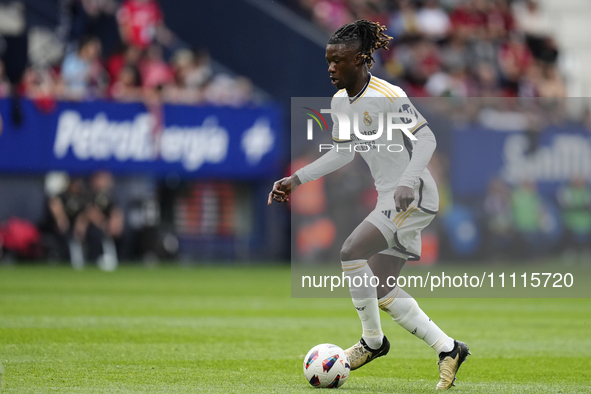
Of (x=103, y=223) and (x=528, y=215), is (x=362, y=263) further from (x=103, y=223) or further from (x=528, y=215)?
(x=528, y=215)

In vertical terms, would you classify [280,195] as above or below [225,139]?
below

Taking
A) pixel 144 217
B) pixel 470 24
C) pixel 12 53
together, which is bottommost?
pixel 144 217

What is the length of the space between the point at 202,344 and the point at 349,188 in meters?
9.80

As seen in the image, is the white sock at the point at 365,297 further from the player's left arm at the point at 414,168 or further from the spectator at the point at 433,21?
the spectator at the point at 433,21

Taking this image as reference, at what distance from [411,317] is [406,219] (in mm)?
648

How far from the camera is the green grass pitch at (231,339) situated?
6.05m

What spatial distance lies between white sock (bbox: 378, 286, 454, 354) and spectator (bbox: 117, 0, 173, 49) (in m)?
12.7

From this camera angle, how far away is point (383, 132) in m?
5.92

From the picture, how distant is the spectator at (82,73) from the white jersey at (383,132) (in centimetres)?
1134

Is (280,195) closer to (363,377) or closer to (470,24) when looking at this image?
(363,377)

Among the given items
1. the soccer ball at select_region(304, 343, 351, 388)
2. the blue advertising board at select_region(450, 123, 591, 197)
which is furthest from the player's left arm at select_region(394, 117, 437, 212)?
the blue advertising board at select_region(450, 123, 591, 197)

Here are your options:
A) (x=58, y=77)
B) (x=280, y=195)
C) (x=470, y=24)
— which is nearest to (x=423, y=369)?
(x=280, y=195)

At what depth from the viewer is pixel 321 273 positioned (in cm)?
1634

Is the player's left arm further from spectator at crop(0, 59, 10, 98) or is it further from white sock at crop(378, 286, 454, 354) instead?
spectator at crop(0, 59, 10, 98)
